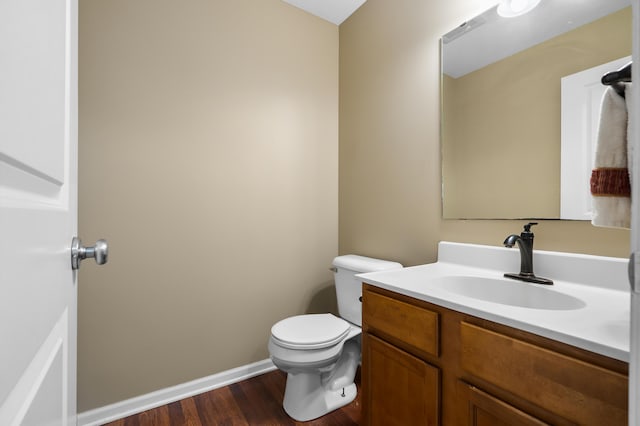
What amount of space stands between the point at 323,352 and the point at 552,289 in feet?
3.32

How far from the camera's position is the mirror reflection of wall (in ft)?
3.59

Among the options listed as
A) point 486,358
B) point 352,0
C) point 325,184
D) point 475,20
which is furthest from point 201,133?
point 486,358

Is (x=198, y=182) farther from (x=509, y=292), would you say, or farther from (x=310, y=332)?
(x=509, y=292)

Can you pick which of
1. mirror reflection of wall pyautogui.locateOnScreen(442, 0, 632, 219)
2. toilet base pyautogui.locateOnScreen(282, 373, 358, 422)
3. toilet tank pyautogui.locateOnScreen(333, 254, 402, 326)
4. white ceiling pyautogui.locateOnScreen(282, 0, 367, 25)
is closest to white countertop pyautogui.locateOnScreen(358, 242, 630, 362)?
mirror reflection of wall pyautogui.locateOnScreen(442, 0, 632, 219)

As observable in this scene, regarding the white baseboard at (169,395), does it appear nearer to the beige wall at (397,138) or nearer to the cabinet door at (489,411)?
the beige wall at (397,138)

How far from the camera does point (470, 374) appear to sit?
0.85m

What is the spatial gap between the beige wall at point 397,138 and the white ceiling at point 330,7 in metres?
0.06

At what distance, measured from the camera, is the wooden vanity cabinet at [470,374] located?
2.08 feet

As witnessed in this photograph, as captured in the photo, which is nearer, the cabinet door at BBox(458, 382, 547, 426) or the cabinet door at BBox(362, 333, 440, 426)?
the cabinet door at BBox(458, 382, 547, 426)

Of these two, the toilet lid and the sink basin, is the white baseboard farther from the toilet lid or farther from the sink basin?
the sink basin

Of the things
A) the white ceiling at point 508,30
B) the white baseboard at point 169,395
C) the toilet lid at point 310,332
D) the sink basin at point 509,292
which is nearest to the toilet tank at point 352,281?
the toilet lid at point 310,332

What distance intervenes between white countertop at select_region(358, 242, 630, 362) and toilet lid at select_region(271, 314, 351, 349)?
482 millimetres

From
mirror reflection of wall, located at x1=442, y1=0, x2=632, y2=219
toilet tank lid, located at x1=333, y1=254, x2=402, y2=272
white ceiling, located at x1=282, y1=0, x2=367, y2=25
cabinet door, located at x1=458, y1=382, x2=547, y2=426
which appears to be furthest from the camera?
white ceiling, located at x1=282, y1=0, x2=367, y2=25

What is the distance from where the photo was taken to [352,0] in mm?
2012
